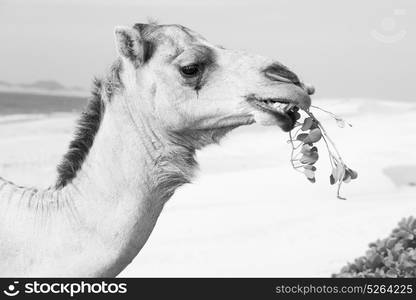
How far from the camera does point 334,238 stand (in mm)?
9484

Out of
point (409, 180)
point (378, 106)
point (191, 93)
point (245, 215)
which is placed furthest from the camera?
point (378, 106)

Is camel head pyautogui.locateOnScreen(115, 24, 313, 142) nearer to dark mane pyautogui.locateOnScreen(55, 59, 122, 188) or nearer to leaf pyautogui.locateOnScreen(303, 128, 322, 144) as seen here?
dark mane pyautogui.locateOnScreen(55, 59, 122, 188)

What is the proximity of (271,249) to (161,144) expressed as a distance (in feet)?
20.1

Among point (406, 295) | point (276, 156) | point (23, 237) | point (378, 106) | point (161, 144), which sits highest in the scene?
point (378, 106)

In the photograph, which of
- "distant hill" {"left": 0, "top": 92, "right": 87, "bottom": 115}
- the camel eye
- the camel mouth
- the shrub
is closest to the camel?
the camel eye

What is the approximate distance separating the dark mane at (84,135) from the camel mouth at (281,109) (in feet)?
2.37

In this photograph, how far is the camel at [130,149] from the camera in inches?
127

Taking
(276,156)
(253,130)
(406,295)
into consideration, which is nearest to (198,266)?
(406,295)

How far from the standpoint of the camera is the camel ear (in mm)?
3260

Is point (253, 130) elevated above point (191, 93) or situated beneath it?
elevated above

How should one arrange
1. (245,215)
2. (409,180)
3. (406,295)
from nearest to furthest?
(406,295), (245,215), (409,180)

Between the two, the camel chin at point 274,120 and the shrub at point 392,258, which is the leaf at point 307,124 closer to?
the camel chin at point 274,120

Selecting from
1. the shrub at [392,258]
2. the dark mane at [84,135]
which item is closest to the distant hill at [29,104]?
the shrub at [392,258]

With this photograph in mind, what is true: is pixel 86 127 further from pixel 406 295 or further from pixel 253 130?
pixel 253 130
